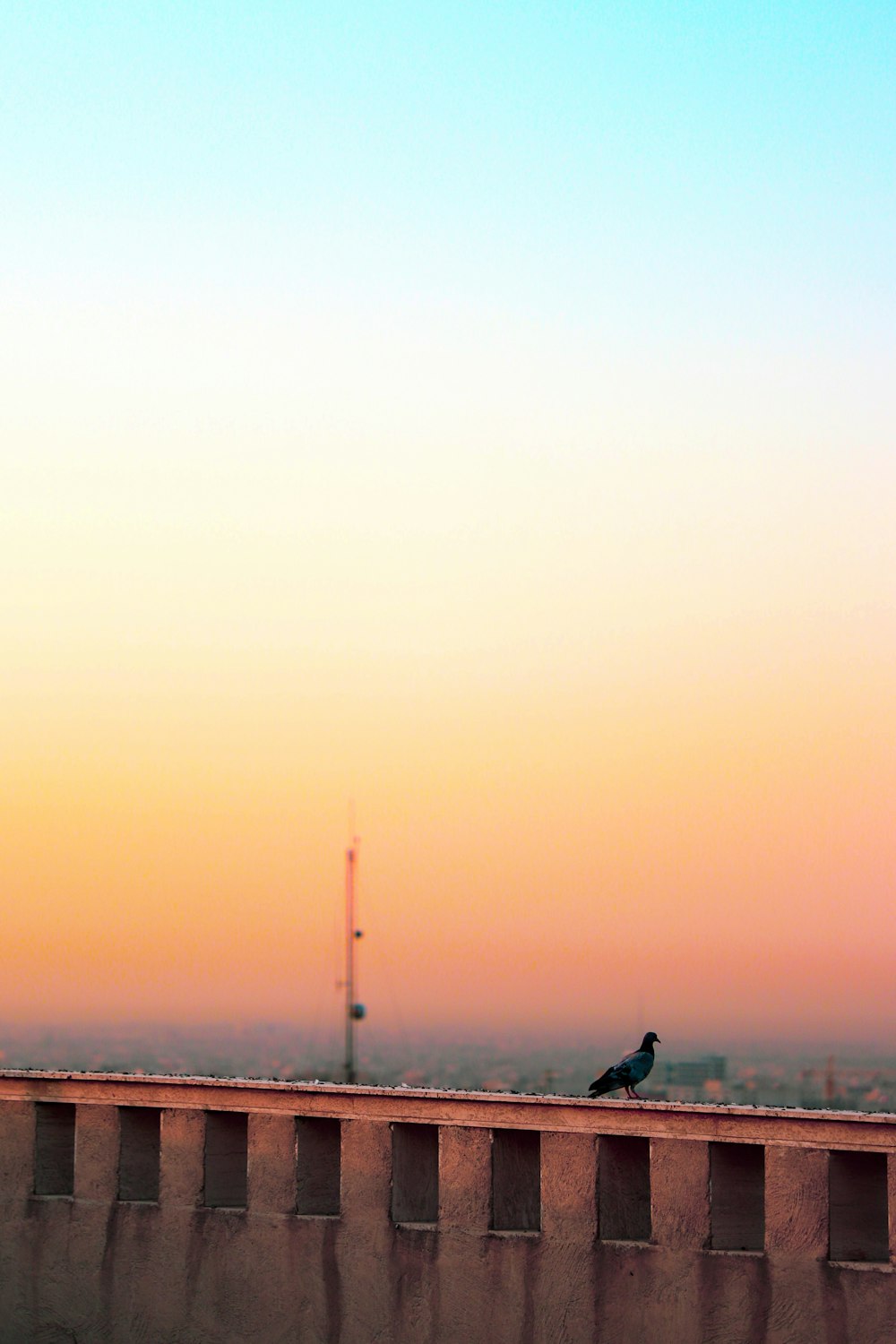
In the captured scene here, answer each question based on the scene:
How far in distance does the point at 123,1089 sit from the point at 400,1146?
15.8 feet

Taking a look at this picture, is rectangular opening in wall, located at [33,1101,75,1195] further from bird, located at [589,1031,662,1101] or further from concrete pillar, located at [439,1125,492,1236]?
bird, located at [589,1031,662,1101]

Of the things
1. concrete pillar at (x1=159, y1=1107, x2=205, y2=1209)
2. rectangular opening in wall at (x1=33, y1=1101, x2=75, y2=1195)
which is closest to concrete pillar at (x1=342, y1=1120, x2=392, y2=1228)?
concrete pillar at (x1=159, y1=1107, x2=205, y2=1209)

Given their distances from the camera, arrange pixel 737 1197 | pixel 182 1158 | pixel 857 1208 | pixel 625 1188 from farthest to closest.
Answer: pixel 182 1158 → pixel 625 1188 → pixel 737 1197 → pixel 857 1208

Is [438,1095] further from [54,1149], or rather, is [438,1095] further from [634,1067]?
[54,1149]

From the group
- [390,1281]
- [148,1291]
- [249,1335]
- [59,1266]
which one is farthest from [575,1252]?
[59,1266]

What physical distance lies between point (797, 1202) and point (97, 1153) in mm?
10899

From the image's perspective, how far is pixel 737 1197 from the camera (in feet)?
71.9

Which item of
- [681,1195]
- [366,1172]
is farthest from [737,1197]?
[366,1172]

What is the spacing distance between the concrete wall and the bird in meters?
0.26

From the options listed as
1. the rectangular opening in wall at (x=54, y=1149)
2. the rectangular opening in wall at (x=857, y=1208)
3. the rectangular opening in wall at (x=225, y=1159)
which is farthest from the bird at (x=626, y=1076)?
the rectangular opening in wall at (x=54, y=1149)

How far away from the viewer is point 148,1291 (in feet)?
83.8

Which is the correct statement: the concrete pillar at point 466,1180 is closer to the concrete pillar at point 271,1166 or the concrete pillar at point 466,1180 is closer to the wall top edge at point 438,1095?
the wall top edge at point 438,1095

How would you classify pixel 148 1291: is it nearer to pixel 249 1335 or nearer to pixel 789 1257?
pixel 249 1335

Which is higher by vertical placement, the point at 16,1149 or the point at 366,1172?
the point at 366,1172
